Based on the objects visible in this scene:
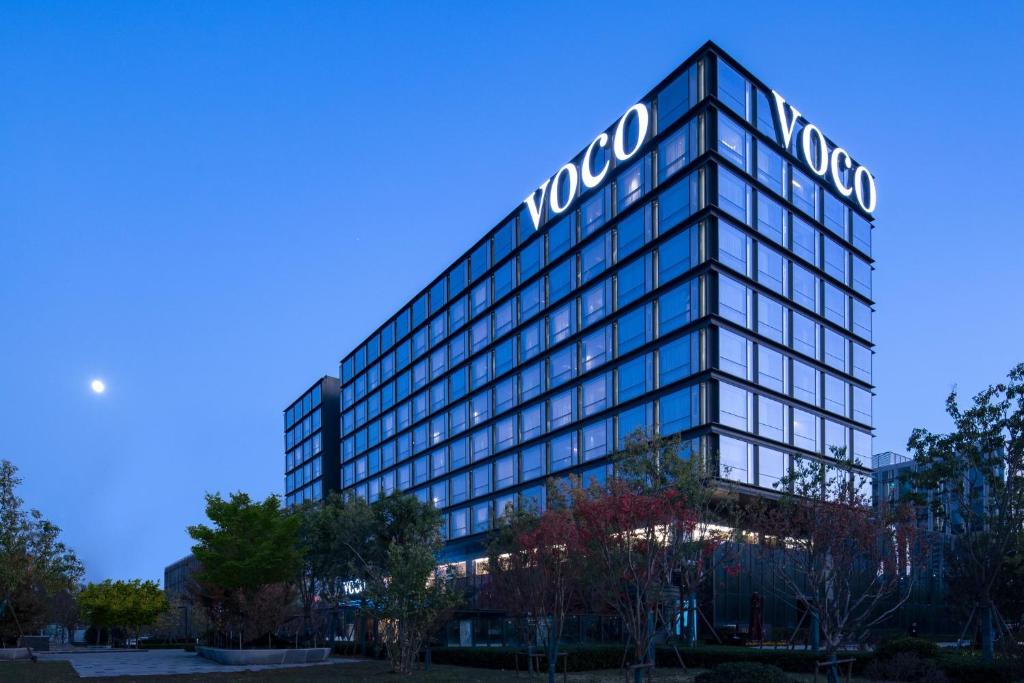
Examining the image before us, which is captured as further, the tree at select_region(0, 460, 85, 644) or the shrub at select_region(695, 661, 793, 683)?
the tree at select_region(0, 460, 85, 644)

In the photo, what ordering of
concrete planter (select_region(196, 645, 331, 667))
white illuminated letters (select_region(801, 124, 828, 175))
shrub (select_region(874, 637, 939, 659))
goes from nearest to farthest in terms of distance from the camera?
shrub (select_region(874, 637, 939, 659)), concrete planter (select_region(196, 645, 331, 667)), white illuminated letters (select_region(801, 124, 828, 175))

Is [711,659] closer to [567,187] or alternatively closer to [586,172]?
[586,172]

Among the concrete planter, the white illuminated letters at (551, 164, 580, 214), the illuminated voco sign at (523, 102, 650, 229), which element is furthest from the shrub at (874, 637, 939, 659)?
the white illuminated letters at (551, 164, 580, 214)

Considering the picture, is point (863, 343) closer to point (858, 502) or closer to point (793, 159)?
point (793, 159)

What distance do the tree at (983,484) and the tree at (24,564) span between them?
46083mm

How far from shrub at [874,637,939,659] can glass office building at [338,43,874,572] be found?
72.5 ft

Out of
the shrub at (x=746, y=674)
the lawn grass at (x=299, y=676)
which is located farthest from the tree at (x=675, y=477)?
the shrub at (x=746, y=674)

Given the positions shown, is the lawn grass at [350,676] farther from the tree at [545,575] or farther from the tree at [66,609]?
the tree at [66,609]

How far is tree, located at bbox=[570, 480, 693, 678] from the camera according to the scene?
2659 centimetres

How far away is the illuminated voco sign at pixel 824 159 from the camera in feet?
229

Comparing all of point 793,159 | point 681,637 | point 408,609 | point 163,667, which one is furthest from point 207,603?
point 793,159

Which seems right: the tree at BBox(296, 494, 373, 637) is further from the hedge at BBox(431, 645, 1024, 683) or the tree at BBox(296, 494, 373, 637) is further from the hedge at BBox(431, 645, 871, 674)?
the hedge at BBox(431, 645, 871, 674)

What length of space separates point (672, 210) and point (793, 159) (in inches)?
471

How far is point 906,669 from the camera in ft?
105
